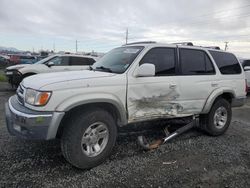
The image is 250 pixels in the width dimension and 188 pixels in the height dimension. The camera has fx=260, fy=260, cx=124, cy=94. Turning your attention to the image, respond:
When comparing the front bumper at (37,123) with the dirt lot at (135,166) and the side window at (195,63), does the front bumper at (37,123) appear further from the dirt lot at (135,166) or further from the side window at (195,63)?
the side window at (195,63)

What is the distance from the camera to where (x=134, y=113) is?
421 cm

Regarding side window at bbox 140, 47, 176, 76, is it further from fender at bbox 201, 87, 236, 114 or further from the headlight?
the headlight

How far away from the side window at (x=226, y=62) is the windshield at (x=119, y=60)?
1.96 m

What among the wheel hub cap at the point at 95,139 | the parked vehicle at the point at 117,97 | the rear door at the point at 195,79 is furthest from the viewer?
the rear door at the point at 195,79

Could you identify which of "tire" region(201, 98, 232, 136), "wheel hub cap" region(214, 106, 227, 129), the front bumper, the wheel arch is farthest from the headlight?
"wheel hub cap" region(214, 106, 227, 129)

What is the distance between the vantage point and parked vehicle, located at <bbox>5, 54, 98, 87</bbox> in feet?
34.8

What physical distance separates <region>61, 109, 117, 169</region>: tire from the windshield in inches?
34.2

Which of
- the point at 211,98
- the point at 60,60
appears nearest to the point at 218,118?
the point at 211,98

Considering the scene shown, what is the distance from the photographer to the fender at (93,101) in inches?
137

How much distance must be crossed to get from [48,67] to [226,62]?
300 inches

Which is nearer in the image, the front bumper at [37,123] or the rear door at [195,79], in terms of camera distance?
the front bumper at [37,123]

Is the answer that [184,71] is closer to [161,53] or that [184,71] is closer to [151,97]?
[161,53]

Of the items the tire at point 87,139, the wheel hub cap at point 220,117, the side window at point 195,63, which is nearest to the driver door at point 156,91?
the side window at point 195,63

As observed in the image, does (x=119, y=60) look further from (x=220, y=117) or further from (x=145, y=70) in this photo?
(x=220, y=117)
